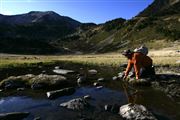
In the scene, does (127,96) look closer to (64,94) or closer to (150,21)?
(64,94)

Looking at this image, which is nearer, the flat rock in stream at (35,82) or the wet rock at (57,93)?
the wet rock at (57,93)

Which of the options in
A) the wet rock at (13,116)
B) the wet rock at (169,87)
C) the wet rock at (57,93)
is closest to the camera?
the wet rock at (13,116)

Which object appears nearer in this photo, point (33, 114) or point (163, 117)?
point (163, 117)

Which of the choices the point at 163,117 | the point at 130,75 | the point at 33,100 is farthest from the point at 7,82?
the point at 163,117

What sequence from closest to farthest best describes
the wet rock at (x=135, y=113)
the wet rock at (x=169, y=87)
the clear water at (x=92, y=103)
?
1. the wet rock at (x=135, y=113)
2. the clear water at (x=92, y=103)
3. the wet rock at (x=169, y=87)

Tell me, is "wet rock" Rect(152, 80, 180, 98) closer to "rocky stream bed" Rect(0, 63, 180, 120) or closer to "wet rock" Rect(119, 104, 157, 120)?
"rocky stream bed" Rect(0, 63, 180, 120)

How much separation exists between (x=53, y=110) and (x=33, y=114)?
58.5 inches

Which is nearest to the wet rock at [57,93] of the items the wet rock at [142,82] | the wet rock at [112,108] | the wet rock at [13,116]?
the wet rock at [13,116]

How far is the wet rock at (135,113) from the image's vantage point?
16453mm

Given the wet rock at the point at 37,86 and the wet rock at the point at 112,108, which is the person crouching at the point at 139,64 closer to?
the wet rock at the point at 37,86

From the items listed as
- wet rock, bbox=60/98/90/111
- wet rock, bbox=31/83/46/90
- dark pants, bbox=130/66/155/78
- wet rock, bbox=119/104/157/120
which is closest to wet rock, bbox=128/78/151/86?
dark pants, bbox=130/66/155/78

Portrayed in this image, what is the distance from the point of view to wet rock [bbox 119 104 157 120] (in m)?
16.5

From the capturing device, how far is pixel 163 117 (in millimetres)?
17188

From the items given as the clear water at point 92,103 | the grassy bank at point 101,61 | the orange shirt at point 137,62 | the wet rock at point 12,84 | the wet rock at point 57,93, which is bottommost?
the clear water at point 92,103
